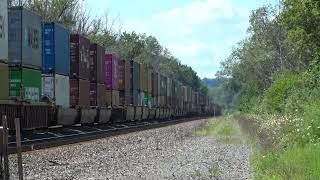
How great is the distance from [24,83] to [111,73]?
18.0 meters

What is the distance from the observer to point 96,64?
3544 cm

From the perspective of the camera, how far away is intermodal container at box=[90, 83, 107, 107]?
114ft

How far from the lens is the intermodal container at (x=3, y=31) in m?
19.9

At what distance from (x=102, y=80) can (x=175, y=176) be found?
1009 inches

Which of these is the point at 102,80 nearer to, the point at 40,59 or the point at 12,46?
the point at 40,59

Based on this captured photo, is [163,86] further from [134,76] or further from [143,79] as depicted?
[134,76]

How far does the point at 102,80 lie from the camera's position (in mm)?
37188

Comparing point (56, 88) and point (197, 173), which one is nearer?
point (197, 173)

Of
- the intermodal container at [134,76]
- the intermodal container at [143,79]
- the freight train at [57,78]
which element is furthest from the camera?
the intermodal container at [143,79]

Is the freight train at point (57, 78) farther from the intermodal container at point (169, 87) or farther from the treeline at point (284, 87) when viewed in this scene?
the intermodal container at point (169, 87)

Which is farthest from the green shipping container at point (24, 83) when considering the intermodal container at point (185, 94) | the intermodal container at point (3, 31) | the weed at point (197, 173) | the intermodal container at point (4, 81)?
the intermodal container at point (185, 94)

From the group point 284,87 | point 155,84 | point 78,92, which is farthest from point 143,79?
point 78,92

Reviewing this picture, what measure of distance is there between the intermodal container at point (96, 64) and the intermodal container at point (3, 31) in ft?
46.7

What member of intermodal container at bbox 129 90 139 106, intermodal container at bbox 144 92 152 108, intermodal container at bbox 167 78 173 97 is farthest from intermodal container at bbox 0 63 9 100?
intermodal container at bbox 167 78 173 97
